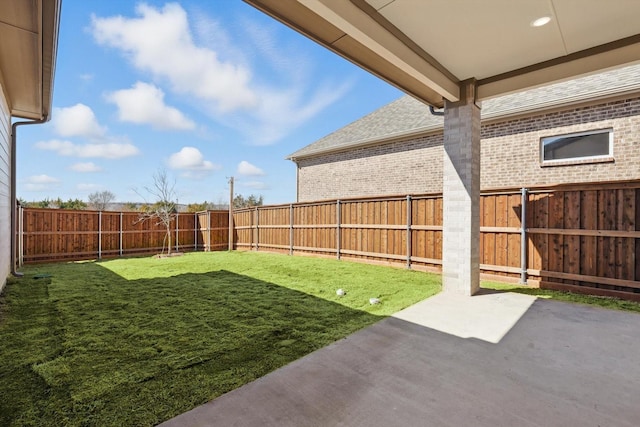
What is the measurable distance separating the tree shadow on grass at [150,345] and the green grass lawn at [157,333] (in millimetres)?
10

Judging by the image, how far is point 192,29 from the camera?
7.28 m

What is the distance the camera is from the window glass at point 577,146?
668 centimetres

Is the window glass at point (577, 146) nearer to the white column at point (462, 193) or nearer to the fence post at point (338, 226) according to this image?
the white column at point (462, 193)

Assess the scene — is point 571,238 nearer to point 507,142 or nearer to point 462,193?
point 462,193

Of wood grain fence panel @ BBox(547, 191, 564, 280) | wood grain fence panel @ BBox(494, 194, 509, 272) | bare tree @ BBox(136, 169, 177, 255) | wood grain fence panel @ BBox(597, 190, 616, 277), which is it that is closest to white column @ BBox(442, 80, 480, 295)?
wood grain fence panel @ BBox(494, 194, 509, 272)

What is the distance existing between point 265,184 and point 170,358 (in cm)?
3418

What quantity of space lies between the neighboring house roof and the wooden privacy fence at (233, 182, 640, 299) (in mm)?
2522

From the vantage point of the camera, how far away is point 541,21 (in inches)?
127

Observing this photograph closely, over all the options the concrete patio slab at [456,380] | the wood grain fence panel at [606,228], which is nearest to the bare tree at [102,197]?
the concrete patio slab at [456,380]

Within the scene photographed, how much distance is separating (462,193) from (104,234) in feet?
39.6

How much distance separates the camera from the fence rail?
4727 millimetres

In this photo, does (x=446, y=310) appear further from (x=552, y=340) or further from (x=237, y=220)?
(x=237, y=220)

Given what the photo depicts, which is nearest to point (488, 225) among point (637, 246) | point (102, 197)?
point (637, 246)

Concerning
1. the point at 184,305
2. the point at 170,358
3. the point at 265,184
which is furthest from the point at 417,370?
the point at 265,184
